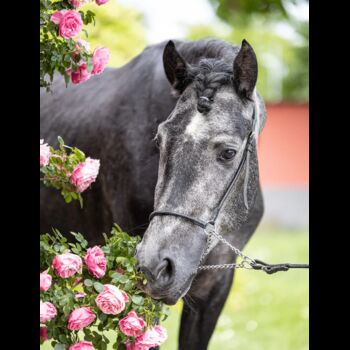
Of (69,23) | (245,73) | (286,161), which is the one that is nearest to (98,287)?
(69,23)

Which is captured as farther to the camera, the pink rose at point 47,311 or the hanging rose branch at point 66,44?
the hanging rose branch at point 66,44

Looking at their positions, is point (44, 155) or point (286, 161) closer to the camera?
point (44, 155)

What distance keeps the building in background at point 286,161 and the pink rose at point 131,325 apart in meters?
11.2

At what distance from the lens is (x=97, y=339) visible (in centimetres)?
274

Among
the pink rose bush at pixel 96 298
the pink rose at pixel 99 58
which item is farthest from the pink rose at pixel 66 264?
the pink rose at pixel 99 58

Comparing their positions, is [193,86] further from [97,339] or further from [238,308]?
[238,308]

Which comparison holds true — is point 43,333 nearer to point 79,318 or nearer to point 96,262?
point 79,318

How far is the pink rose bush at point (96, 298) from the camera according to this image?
101 inches

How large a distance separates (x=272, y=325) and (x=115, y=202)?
4.22 metres

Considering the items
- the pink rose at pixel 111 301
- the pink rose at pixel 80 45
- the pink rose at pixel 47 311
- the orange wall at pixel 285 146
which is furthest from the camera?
the orange wall at pixel 285 146

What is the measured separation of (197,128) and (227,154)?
17 cm

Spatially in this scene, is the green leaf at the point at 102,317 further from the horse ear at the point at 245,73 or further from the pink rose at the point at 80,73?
the horse ear at the point at 245,73

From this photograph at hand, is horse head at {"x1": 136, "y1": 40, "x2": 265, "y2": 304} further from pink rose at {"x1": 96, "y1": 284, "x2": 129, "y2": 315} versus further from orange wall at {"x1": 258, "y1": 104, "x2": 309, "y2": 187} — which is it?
orange wall at {"x1": 258, "y1": 104, "x2": 309, "y2": 187}

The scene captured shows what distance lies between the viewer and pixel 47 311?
2.47 metres
